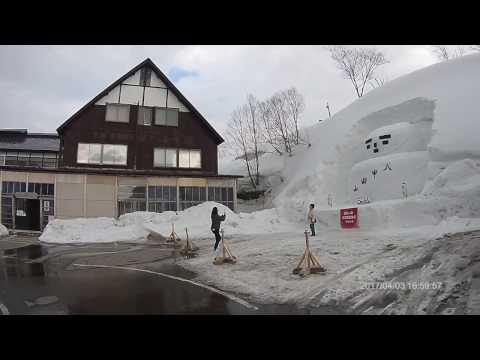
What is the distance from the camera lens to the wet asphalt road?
5395mm

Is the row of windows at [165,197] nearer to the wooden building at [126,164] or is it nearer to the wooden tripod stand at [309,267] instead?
the wooden building at [126,164]

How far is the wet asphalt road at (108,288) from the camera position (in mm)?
5395

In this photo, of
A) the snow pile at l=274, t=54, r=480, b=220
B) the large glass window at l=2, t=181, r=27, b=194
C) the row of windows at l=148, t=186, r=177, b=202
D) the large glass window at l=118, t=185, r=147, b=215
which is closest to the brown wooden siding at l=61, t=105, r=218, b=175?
the row of windows at l=148, t=186, r=177, b=202

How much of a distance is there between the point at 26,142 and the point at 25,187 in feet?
64.1

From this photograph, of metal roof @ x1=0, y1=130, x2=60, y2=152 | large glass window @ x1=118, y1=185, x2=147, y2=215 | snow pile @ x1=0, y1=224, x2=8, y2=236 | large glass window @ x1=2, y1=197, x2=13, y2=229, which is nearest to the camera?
snow pile @ x1=0, y1=224, x2=8, y2=236

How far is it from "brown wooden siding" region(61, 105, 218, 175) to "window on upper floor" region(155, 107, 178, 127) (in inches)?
13.5

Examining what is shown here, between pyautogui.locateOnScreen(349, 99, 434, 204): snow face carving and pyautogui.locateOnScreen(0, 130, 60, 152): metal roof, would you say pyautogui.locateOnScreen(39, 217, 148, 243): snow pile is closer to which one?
pyautogui.locateOnScreen(349, 99, 434, 204): snow face carving

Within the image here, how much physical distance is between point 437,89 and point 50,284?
26.2 m

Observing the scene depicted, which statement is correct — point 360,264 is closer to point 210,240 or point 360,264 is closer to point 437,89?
point 210,240

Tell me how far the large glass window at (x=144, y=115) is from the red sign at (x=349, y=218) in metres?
16.1

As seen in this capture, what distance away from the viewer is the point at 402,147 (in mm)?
20094

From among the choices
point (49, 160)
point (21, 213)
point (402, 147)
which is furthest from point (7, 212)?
point (402, 147)

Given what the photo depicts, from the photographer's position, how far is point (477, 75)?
20578mm
